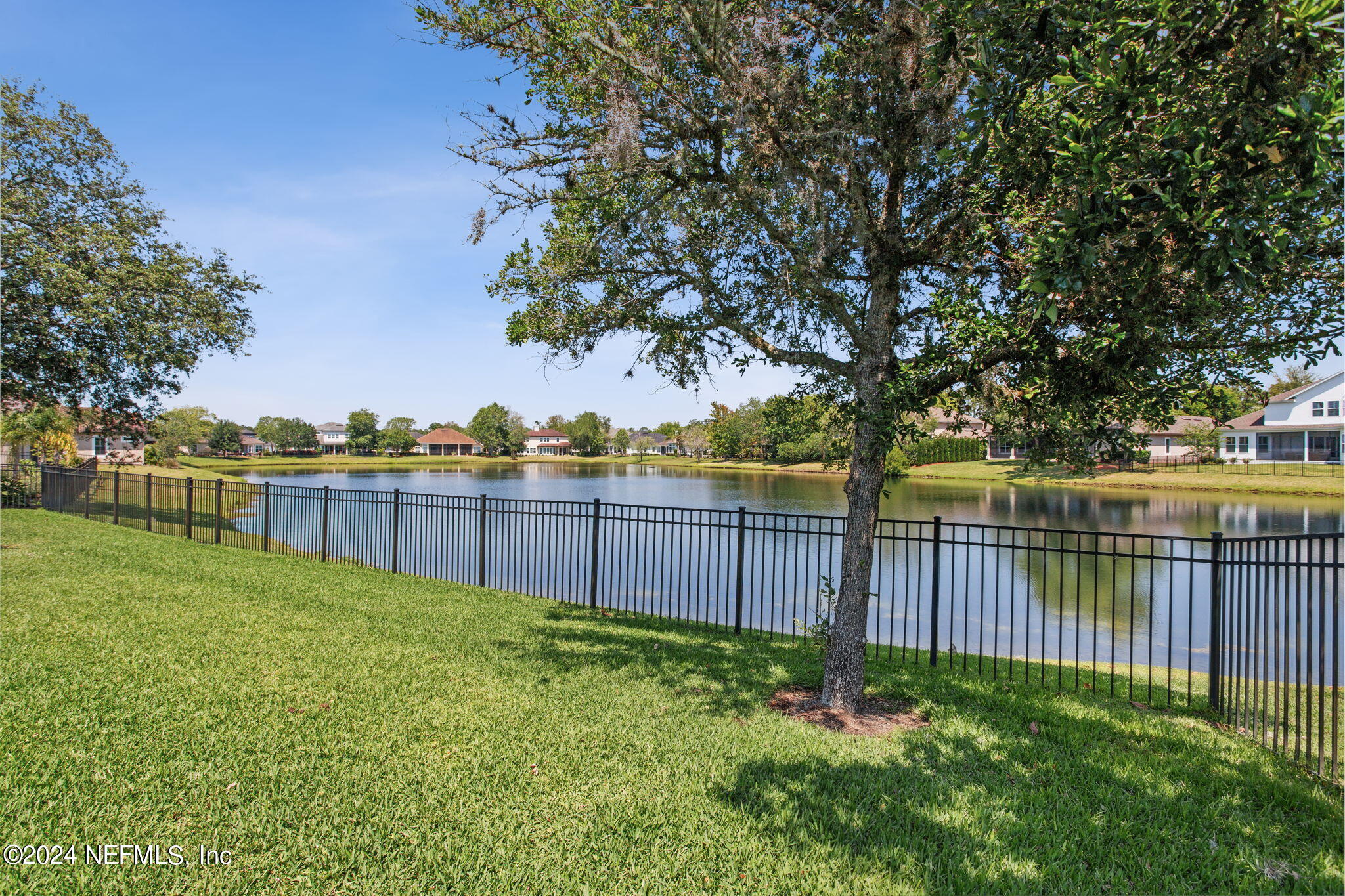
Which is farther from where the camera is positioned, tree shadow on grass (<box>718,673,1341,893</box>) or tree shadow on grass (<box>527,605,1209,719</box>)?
tree shadow on grass (<box>527,605,1209,719</box>)

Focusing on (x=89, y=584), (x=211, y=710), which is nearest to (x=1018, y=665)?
(x=211, y=710)

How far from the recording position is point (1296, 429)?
1614 inches

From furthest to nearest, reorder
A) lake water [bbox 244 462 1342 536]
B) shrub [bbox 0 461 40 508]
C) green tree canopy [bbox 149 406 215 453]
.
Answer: green tree canopy [bbox 149 406 215 453] → lake water [bbox 244 462 1342 536] → shrub [bbox 0 461 40 508]

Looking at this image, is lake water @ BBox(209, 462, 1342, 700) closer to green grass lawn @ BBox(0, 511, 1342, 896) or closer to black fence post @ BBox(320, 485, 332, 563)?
black fence post @ BBox(320, 485, 332, 563)

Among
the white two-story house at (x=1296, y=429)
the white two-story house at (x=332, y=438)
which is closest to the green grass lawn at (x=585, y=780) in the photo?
the white two-story house at (x=1296, y=429)

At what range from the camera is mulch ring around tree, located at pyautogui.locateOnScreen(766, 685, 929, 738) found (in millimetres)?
4723

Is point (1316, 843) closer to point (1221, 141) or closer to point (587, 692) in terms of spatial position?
point (1221, 141)

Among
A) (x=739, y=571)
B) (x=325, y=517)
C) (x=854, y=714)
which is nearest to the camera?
(x=854, y=714)

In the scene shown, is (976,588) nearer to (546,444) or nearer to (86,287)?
(86,287)

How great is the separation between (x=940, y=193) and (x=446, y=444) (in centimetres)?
12148

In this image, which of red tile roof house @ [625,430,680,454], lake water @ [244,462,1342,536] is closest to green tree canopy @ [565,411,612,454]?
red tile roof house @ [625,430,680,454]

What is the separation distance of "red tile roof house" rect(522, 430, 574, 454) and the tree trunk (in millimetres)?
117009

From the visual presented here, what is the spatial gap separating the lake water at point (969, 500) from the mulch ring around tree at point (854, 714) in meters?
9.14

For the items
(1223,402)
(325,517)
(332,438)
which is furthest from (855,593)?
(332,438)
